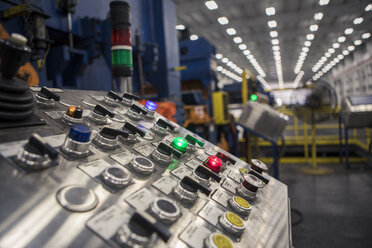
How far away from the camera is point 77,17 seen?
5.53ft

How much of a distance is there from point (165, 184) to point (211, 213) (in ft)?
0.33

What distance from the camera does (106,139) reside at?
1.56 ft

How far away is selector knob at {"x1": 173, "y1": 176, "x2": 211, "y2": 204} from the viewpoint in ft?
1.38

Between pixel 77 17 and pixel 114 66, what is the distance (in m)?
1.01

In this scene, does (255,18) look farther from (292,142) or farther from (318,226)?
(318,226)

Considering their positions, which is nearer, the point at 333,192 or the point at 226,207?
the point at 226,207

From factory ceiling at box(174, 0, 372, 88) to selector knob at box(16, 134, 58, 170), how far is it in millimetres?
6047

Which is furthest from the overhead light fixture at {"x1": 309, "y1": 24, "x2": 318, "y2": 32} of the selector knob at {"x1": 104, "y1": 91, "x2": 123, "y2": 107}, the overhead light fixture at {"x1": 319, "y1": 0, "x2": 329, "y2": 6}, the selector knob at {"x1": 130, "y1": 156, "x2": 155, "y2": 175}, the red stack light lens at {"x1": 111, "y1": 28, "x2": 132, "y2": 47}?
the selector knob at {"x1": 130, "y1": 156, "x2": 155, "y2": 175}

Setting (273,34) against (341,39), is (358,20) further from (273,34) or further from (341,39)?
(273,34)

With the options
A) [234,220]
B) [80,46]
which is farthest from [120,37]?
[80,46]

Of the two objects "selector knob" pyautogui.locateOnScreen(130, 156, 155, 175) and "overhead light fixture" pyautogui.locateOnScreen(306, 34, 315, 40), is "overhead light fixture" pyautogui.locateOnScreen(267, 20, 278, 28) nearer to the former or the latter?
"overhead light fixture" pyautogui.locateOnScreen(306, 34, 315, 40)

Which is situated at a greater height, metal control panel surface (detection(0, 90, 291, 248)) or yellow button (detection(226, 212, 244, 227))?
metal control panel surface (detection(0, 90, 291, 248))

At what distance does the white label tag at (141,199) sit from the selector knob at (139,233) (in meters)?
0.06

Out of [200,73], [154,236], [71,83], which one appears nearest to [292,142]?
[200,73]
